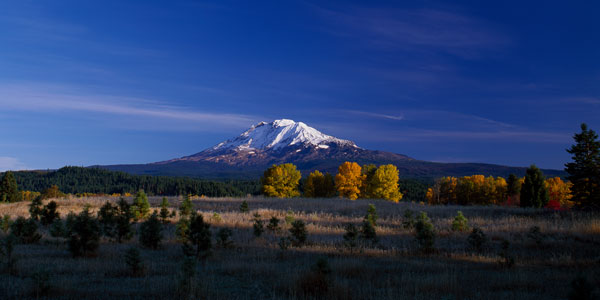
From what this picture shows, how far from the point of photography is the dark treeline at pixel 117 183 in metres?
121

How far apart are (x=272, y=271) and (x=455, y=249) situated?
6824 millimetres

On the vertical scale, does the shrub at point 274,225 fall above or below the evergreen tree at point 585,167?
below

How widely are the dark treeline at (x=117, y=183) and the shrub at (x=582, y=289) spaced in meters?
110

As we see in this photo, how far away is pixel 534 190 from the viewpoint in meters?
55.3

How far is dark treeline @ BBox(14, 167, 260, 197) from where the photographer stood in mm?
120812

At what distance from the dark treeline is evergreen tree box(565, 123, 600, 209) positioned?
9001 centimetres

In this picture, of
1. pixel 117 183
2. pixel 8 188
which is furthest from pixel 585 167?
pixel 117 183

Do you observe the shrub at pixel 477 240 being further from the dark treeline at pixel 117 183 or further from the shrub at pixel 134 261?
the dark treeline at pixel 117 183

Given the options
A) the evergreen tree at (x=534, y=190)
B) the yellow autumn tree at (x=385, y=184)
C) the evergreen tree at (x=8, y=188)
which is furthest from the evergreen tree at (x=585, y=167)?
the evergreen tree at (x=8, y=188)

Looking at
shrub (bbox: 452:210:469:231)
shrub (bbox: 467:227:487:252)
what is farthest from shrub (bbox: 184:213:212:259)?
shrub (bbox: 452:210:469:231)

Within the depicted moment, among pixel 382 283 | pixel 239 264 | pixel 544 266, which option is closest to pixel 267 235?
pixel 239 264

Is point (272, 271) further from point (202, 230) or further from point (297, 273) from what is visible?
point (202, 230)

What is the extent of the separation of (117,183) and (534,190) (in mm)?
148003

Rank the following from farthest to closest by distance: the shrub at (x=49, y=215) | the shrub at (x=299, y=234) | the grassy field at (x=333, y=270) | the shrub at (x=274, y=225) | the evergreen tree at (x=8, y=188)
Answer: the evergreen tree at (x=8, y=188) → the shrub at (x=49, y=215) → the shrub at (x=274, y=225) → the shrub at (x=299, y=234) → the grassy field at (x=333, y=270)
